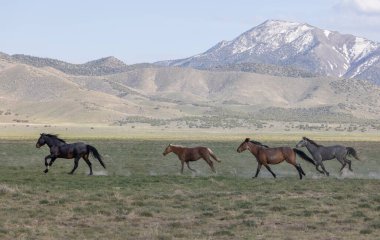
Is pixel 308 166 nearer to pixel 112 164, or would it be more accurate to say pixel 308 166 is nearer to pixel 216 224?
pixel 112 164

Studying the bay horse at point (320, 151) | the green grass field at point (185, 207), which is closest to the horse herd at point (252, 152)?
the bay horse at point (320, 151)

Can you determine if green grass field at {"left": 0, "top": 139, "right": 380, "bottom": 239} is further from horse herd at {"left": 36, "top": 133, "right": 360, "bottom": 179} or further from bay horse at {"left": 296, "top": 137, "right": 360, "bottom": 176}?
bay horse at {"left": 296, "top": 137, "right": 360, "bottom": 176}

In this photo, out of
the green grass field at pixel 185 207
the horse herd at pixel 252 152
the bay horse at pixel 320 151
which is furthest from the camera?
the bay horse at pixel 320 151

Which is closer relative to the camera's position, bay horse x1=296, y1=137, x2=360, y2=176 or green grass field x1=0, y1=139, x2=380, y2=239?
green grass field x1=0, y1=139, x2=380, y2=239

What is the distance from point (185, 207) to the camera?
57.8 feet

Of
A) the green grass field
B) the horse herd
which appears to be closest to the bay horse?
the horse herd

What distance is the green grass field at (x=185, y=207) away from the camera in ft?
46.7

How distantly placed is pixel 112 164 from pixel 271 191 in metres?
14.5

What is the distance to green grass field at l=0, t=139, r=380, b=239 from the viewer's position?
14.2m

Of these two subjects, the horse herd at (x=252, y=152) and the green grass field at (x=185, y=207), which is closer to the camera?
the green grass field at (x=185, y=207)

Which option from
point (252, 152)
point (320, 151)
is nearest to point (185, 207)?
point (252, 152)

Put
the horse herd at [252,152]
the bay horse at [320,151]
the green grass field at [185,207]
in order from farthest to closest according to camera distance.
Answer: the bay horse at [320,151]
the horse herd at [252,152]
the green grass field at [185,207]

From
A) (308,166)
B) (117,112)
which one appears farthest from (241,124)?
(308,166)

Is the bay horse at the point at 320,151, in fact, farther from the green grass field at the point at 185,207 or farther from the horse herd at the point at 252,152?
the green grass field at the point at 185,207
